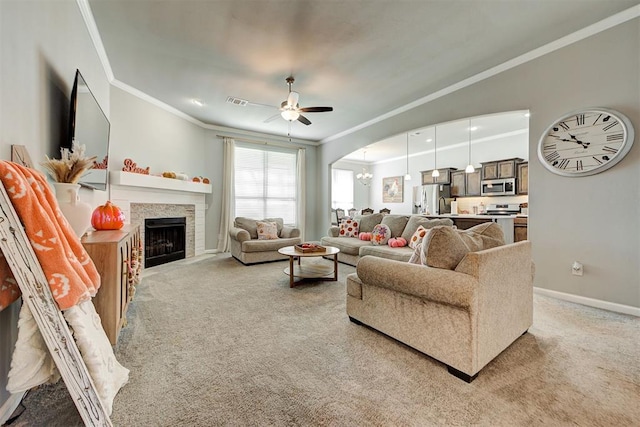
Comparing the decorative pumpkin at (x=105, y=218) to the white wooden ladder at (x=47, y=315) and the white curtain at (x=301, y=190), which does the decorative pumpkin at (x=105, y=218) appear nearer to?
the white wooden ladder at (x=47, y=315)

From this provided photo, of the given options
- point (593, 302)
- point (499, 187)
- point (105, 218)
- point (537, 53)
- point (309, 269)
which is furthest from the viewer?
point (499, 187)

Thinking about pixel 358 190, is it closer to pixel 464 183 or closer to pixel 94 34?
pixel 464 183

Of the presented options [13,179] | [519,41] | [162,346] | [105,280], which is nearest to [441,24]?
[519,41]

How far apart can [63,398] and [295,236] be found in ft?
12.9

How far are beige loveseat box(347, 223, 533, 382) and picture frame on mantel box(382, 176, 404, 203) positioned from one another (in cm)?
731

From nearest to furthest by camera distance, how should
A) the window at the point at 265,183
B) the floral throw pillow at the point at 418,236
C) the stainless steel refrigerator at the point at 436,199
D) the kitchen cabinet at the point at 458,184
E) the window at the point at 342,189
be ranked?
the floral throw pillow at the point at 418,236 → the window at the point at 265,183 → the kitchen cabinet at the point at 458,184 → the stainless steel refrigerator at the point at 436,199 → the window at the point at 342,189

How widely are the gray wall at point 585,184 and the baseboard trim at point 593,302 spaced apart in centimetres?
4

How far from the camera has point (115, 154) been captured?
4035mm

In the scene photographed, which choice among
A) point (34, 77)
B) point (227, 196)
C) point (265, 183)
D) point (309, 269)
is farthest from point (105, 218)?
point (265, 183)

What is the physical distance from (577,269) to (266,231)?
4405 millimetres

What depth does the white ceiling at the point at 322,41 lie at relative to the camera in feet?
7.91

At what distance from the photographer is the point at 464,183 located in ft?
23.8

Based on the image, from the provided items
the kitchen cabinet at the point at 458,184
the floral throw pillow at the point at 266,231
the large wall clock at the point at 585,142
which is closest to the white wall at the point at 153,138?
the floral throw pillow at the point at 266,231

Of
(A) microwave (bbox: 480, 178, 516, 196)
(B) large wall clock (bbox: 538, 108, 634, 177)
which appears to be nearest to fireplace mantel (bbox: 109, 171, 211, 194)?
(B) large wall clock (bbox: 538, 108, 634, 177)
